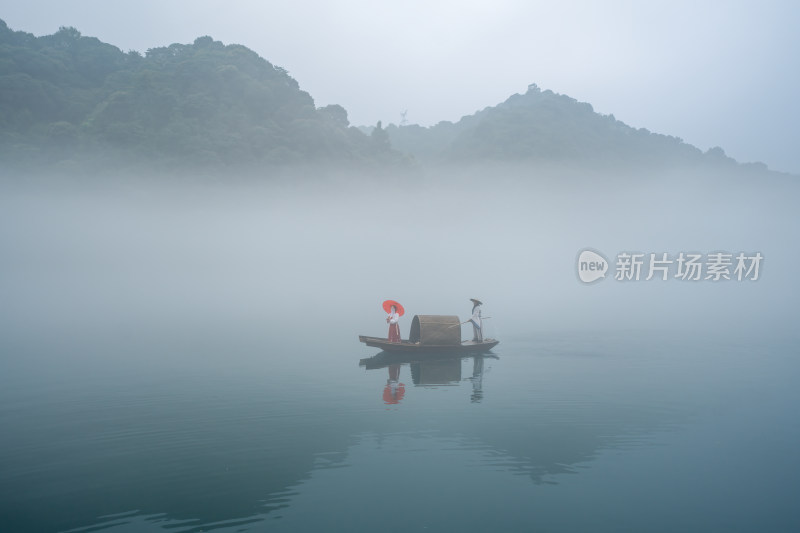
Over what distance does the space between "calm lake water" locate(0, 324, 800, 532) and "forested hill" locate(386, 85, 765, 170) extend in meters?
96.0

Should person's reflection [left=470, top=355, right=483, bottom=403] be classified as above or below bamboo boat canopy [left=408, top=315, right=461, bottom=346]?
below

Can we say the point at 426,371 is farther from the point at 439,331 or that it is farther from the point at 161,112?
the point at 161,112

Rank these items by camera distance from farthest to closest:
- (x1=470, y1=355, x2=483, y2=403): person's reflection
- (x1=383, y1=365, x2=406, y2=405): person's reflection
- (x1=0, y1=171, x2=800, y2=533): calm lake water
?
(x1=470, y1=355, x2=483, y2=403): person's reflection
(x1=383, y1=365, x2=406, y2=405): person's reflection
(x1=0, y1=171, x2=800, y2=533): calm lake water

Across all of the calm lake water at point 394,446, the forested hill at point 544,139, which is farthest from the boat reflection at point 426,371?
the forested hill at point 544,139

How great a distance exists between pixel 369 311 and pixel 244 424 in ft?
90.2

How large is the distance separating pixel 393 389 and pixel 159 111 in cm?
6348

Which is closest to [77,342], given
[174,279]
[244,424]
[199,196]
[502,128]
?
[244,424]

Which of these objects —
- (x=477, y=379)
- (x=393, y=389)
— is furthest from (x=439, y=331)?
(x=393, y=389)

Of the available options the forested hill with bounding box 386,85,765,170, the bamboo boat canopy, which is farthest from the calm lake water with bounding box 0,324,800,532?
the forested hill with bounding box 386,85,765,170

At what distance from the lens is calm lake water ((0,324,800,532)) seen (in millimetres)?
8734

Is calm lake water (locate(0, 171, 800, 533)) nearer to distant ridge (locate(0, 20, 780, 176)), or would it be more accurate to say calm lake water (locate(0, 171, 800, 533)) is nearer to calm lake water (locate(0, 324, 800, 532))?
calm lake water (locate(0, 324, 800, 532))

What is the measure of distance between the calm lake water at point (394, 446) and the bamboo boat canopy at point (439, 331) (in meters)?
1.08

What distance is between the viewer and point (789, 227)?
386 ft

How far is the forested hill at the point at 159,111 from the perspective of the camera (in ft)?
195
